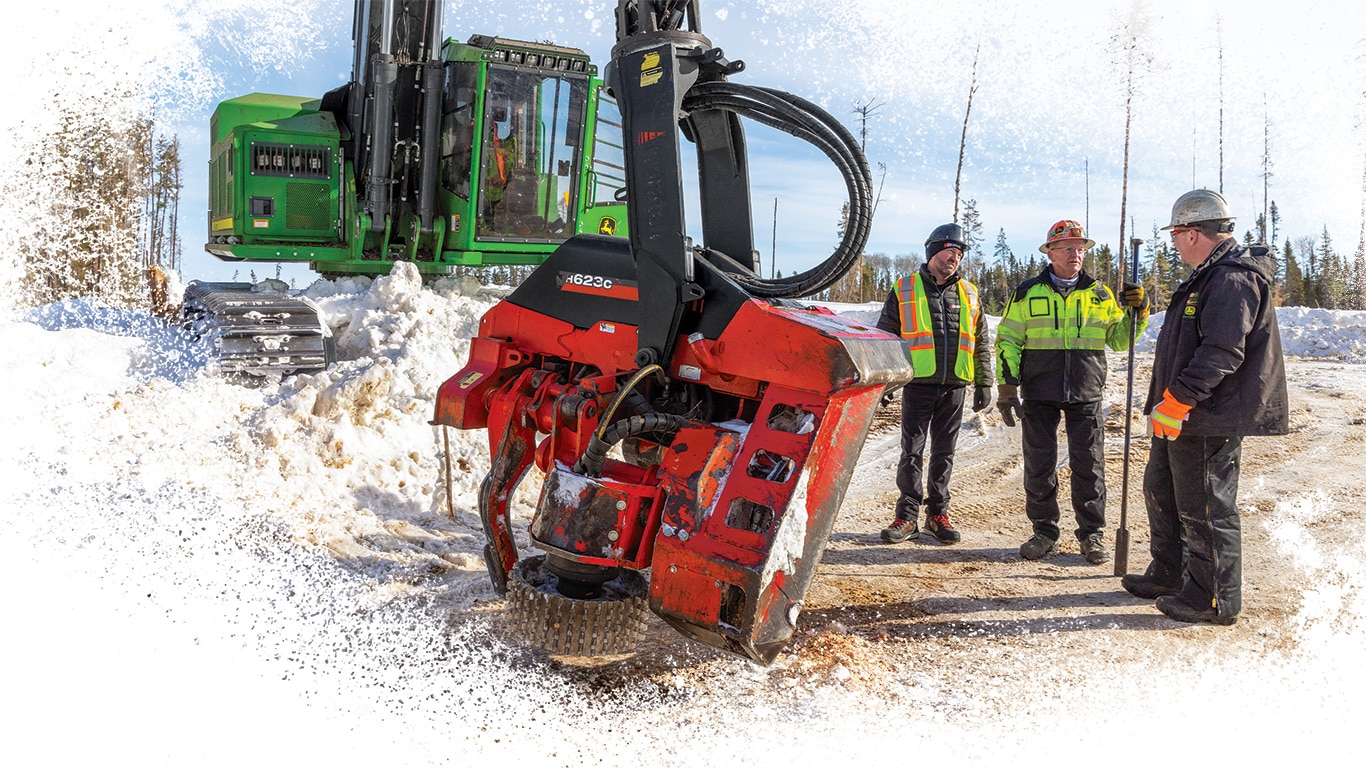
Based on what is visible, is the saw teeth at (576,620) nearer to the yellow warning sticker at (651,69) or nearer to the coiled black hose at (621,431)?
the coiled black hose at (621,431)

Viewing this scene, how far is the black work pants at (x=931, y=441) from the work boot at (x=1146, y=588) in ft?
3.94

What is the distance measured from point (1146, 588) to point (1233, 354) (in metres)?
1.31

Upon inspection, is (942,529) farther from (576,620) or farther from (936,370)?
(576,620)

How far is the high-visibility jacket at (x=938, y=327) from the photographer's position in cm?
551

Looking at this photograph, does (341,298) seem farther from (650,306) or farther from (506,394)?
(650,306)

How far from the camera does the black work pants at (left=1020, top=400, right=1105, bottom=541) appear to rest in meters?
5.25

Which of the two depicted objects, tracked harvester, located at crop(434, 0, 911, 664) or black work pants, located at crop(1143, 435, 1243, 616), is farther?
black work pants, located at crop(1143, 435, 1243, 616)

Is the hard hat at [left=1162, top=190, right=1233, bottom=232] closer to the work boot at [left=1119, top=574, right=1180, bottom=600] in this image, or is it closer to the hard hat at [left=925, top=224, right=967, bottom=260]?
the hard hat at [left=925, top=224, right=967, bottom=260]

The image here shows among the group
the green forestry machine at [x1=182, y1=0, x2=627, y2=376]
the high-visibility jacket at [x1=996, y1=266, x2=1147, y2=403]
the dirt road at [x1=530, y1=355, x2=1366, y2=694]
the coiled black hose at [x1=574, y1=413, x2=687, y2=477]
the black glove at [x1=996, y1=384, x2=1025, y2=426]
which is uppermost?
the green forestry machine at [x1=182, y1=0, x2=627, y2=376]

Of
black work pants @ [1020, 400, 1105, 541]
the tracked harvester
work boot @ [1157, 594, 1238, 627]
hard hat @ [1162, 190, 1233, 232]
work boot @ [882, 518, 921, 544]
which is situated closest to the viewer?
the tracked harvester

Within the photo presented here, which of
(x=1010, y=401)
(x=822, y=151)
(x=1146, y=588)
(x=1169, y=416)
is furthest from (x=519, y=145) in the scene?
(x=1146, y=588)

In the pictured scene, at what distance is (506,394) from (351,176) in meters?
6.12

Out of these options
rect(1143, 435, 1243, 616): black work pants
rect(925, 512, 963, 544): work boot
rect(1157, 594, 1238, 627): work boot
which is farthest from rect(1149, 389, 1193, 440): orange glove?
rect(925, 512, 963, 544): work boot

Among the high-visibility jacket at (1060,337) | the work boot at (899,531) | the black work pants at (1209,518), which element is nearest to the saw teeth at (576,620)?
the work boot at (899,531)
